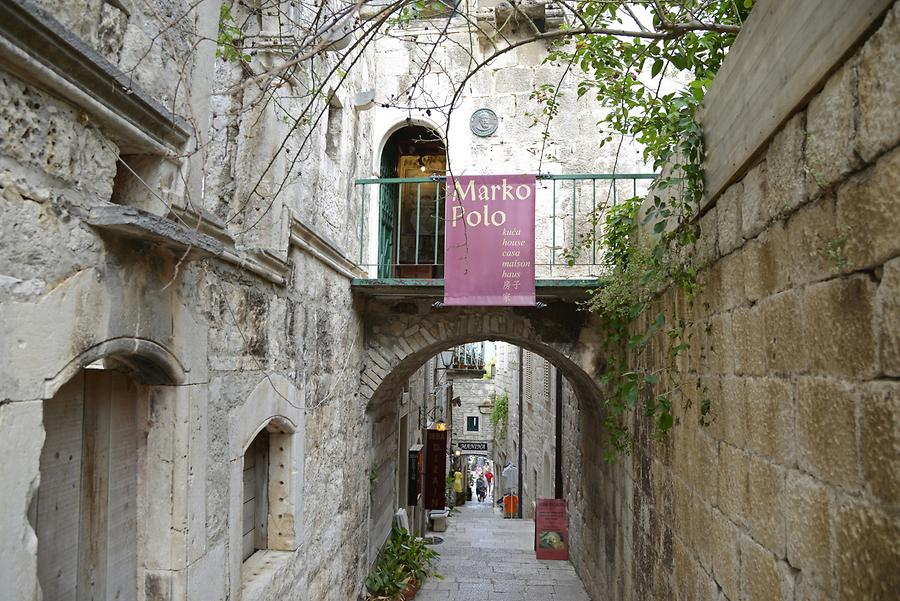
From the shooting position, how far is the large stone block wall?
1271mm

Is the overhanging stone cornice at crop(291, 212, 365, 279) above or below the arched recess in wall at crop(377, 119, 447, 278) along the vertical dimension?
below

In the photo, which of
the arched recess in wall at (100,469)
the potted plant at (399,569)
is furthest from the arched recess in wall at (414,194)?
the arched recess in wall at (100,469)

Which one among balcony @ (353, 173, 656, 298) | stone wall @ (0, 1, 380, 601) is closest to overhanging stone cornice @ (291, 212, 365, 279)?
stone wall @ (0, 1, 380, 601)

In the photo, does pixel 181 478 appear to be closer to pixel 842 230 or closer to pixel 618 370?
pixel 842 230

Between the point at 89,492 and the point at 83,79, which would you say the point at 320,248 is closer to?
the point at 89,492

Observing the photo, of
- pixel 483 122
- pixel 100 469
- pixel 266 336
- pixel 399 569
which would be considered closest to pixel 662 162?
pixel 266 336

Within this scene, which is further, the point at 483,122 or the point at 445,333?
the point at 483,122

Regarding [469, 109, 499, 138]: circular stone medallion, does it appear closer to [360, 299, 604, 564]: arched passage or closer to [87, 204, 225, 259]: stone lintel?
[360, 299, 604, 564]: arched passage

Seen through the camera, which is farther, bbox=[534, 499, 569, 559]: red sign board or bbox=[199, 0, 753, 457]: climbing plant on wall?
bbox=[534, 499, 569, 559]: red sign board

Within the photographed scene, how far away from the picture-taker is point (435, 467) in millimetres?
10125

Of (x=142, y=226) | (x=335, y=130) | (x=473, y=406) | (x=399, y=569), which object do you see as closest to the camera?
(x=142, y=226)

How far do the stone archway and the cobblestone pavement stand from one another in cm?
255

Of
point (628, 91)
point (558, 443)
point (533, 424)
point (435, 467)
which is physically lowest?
point (435, 467)

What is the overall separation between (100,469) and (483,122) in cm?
→ 502
